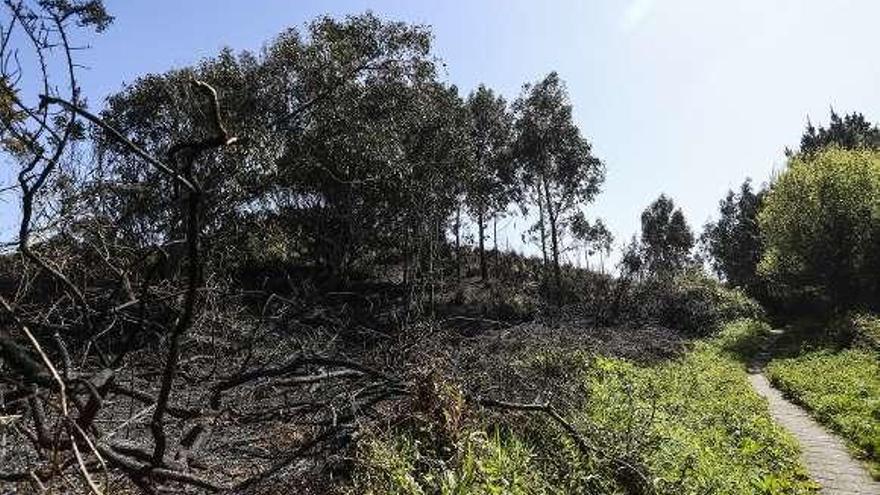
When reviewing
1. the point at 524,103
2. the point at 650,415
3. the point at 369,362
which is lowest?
the point at 650,415

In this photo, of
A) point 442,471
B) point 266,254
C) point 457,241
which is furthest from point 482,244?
point 442,471

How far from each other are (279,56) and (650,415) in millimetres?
16799

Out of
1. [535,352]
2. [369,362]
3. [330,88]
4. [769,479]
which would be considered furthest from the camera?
[330,88]

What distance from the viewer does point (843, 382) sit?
14141 millimetres

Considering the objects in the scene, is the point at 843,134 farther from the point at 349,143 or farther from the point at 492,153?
the point at 349,143

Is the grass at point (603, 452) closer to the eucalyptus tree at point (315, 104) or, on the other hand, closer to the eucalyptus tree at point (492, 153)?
the eucalyptus tree at point (315, 104)

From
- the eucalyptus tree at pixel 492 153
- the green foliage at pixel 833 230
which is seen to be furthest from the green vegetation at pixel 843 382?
the eucalyptus tree at pixel 492 153

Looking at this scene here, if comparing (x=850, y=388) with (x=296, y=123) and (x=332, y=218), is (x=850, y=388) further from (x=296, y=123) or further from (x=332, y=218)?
(x=332, y=218)

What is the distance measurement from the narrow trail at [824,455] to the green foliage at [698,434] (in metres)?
0.22

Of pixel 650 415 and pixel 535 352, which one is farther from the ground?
pixel 535 352

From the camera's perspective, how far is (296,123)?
21.6 m

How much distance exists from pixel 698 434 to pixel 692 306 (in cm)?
2078

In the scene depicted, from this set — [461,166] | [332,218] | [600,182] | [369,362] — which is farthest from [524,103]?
[369,362]

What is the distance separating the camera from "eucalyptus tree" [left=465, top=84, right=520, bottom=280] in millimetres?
33031
